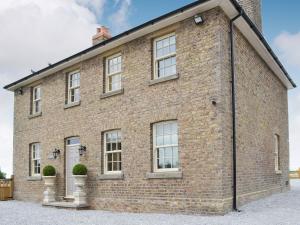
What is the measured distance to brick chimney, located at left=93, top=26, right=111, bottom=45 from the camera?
1883cm

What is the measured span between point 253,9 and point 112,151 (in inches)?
373

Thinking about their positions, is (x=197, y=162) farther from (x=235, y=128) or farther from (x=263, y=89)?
(x=263, y=89)

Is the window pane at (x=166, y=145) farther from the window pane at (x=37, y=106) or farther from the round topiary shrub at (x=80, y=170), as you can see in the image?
the window pane at (x=37, y=106)

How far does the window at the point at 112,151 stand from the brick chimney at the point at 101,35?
5.57 metres

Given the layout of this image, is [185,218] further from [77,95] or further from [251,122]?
[77,95]

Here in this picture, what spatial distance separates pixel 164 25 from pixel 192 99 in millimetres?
2950

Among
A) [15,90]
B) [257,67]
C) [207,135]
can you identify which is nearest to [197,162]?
[207,135]

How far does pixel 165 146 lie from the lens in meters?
13.2

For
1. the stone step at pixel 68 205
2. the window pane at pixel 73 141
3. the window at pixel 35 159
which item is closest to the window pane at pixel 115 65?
the window pane at pixel 73 141

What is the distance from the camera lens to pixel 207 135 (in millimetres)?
12000

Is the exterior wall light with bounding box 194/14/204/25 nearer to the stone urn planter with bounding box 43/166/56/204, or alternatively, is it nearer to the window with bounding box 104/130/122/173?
the window with bounding box 104/130/122/173

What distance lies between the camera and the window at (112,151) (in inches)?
589

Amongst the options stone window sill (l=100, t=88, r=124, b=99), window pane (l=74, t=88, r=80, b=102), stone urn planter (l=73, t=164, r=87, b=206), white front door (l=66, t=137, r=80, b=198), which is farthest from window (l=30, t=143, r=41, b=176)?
stone window sill (l=100, t=88, r=124, b=99)

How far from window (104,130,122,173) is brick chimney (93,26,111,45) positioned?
5566 millimetres
